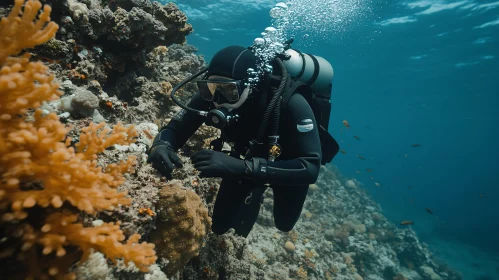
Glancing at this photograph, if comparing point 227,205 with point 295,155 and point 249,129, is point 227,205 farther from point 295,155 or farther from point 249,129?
point 295,155

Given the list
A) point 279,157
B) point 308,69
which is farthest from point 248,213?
point 308,69

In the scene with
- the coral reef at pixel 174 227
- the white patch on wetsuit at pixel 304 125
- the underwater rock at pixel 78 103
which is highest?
the white patch on wetsuit at pixel 304 125

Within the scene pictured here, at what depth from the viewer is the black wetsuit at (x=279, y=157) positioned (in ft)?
11.2

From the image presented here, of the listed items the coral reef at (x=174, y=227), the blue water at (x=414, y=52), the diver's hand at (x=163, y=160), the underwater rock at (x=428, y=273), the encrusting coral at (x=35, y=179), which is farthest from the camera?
the blue water at (x=414, y=52)

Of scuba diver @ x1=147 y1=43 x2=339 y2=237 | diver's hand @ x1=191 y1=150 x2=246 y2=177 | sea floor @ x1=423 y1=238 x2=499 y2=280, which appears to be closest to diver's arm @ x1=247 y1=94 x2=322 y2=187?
scuba diver @ x1=147 y1=43 x2=339 y2=237

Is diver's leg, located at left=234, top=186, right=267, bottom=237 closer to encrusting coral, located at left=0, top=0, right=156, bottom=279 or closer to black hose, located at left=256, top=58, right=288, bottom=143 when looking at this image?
black hose, located at left=256, top=58, right=288, bottom=143

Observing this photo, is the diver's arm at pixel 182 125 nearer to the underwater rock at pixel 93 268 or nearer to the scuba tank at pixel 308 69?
the scuba tank at pixel 308 69

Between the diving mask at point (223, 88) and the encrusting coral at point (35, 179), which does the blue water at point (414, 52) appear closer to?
the diving mask at point (223, 88)

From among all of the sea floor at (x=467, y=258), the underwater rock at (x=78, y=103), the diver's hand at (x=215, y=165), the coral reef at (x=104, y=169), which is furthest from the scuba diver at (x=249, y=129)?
the sea floor at (x=467, y=258)

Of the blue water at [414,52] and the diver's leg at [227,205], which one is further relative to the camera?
the blue water at [414,52]

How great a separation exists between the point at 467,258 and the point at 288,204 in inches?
1362

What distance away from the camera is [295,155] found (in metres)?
3.74

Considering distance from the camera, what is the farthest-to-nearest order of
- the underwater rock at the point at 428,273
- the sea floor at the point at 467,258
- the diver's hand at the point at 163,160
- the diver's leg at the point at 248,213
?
the sea floor at the point at 467,258
the underwater rock at the point at 428,273
the diver's leg at the point at 248,213
the diver's hand at the point at 163,160

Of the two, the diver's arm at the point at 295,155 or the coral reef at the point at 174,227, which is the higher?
the diver's arm at the point at 295,155
